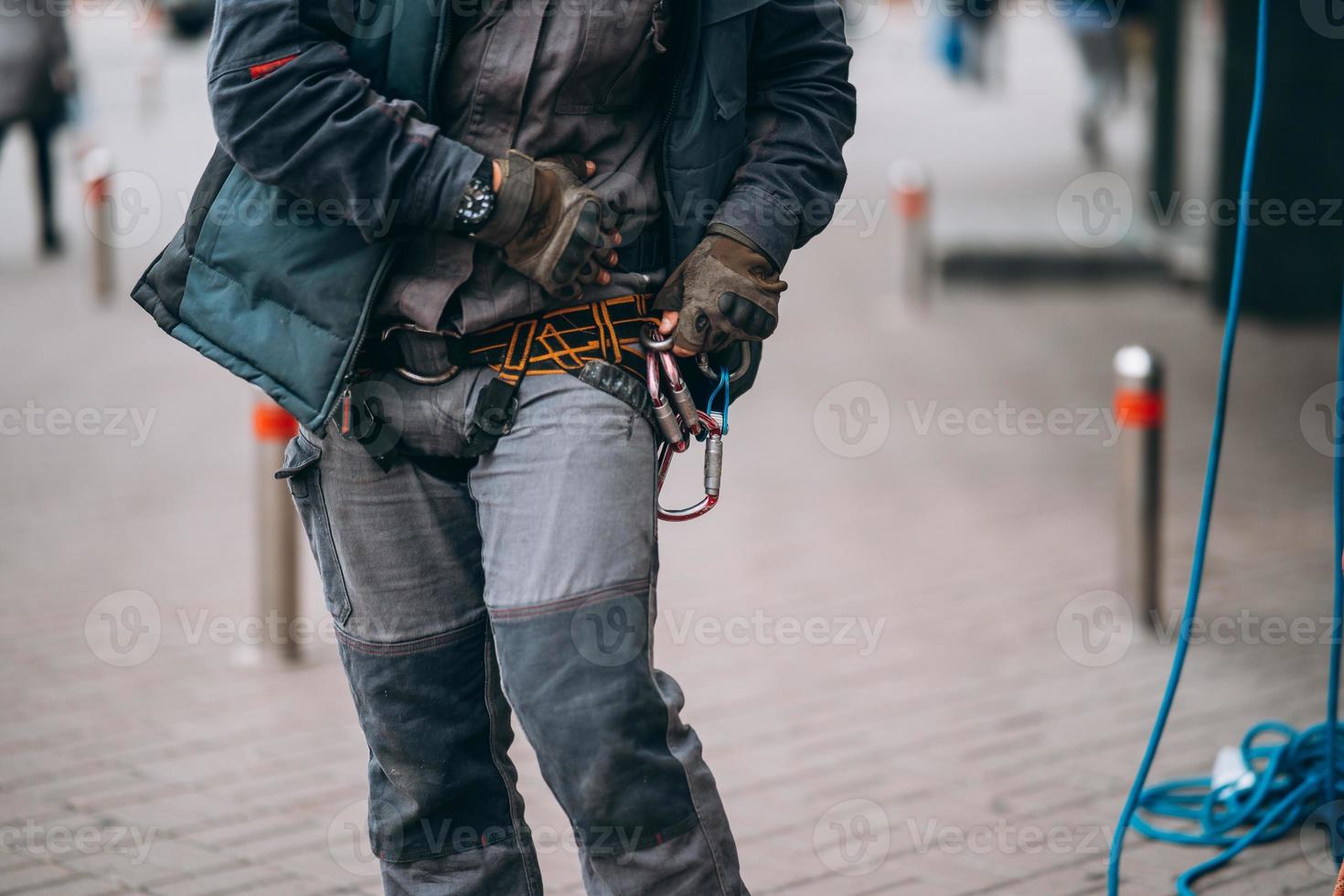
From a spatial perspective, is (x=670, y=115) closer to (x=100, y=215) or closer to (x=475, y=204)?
(x=475, y=204)

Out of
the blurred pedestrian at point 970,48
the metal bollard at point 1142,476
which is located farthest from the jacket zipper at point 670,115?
the blurred pedestrian at point 970,48

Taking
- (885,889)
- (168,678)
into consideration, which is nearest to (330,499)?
(885,889)

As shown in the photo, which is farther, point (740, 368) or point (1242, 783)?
point (1242, 783)

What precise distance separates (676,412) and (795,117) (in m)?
0.51

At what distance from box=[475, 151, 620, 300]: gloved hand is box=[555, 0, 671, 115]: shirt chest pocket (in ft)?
0.42

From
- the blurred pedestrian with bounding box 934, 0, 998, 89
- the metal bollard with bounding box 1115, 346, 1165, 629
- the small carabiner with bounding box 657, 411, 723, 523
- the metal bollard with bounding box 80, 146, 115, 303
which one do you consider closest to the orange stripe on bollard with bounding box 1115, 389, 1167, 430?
the metal bollard with bounding box 1115, 346, 1165, 629

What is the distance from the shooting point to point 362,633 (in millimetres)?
2473

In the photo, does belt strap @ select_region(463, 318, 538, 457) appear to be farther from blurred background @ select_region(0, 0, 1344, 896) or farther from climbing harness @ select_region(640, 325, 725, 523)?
blurred background @ select_region(0, 0, 1344, 896)

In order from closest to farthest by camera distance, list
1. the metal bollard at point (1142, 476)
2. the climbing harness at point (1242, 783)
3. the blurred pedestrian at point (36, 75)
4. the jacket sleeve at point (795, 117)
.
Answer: the jacket sleeve at point (795, 117)
the climbing harness at point (1242, 783)
the metal bollard at point (1142, 476)
the blurred pedestrian at point (36, 75)

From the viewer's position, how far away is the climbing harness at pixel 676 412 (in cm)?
238

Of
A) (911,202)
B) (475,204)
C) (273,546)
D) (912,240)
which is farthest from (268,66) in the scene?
(912,240)

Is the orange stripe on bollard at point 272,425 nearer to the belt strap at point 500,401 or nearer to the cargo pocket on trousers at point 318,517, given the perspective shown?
the cargo pocket on trousers at point 318,517

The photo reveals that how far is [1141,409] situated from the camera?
203 inches

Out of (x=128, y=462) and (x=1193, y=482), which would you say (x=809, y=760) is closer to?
(x=1193, y=482)
